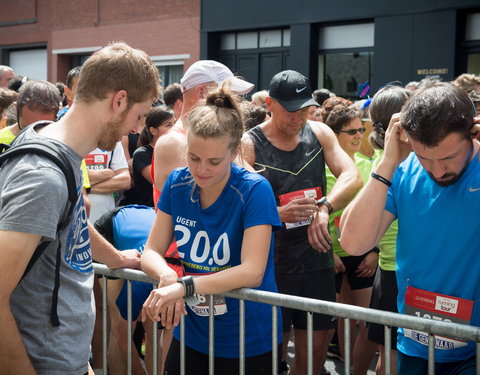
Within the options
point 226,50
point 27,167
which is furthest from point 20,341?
point 226,50

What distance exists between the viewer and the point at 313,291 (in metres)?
3.73

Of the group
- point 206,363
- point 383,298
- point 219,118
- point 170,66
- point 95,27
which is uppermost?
point 95,27

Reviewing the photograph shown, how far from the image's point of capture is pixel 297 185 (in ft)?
12.2

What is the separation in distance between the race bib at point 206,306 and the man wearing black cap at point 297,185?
41.3 inches

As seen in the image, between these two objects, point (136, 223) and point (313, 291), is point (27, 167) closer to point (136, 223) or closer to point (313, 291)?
point (136, 223)

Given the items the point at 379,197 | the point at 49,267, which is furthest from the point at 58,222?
the point at 379,197

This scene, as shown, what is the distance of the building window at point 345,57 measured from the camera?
14.4m

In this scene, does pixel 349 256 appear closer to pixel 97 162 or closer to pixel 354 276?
pixel 354 276

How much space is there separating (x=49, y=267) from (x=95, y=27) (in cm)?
1923

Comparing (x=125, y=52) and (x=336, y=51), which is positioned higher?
(x=336, y=51)

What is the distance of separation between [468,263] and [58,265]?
149cm

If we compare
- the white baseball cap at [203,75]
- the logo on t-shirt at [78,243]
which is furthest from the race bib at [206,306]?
the white baseball cap at [203,75]

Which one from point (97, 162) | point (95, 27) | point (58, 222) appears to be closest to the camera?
point (58, 222)

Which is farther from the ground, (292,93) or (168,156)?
(292,93)
